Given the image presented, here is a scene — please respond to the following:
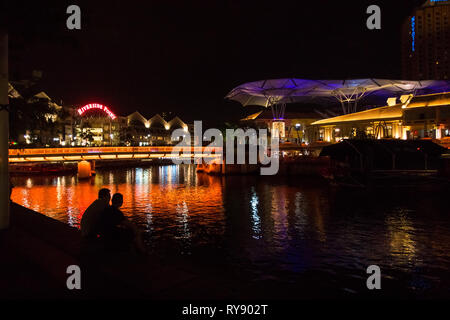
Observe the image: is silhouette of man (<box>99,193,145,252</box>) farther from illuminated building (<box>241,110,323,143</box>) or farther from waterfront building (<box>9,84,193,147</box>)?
illuminated building (<box>241,110,323,143</box>)

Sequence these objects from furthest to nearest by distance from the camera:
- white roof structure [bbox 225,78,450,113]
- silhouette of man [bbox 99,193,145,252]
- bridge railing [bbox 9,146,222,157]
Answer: white roof structure [bbox 225,78,450,113] → bridge railing [bbox 9,146,222,157] → silhouette of man [bbox 99,193,145,252]

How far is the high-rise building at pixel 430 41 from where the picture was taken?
141 m

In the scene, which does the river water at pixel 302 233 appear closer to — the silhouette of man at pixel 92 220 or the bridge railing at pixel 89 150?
the silhouette of man at pixel 92 220

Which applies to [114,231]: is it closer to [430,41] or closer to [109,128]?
[109,128]

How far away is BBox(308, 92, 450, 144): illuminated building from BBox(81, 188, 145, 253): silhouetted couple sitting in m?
47.0

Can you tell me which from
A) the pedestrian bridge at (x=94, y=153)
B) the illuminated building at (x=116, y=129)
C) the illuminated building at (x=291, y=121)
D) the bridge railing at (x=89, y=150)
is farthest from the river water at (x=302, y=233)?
the illuminated building at (x=116, y=129)

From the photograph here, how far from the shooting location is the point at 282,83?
71125 millimetres

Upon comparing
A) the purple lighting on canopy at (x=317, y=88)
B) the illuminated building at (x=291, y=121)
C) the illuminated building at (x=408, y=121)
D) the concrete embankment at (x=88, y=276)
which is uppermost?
the purple lighting on canopy at (x=317, y=88)

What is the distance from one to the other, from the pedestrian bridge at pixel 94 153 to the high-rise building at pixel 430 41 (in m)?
120

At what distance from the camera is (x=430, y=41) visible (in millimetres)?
146000

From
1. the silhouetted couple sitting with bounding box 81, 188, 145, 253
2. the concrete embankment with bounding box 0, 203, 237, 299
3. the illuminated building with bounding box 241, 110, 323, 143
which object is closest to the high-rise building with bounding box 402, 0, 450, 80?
the illuminated building with bounding box 241, 110, 323, 143

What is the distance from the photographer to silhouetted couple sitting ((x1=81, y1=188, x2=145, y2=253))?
10109 mm

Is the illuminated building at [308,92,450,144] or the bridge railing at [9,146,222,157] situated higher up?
the illuminated building at [308,92,450,144]

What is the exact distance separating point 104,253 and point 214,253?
8.65 meters
